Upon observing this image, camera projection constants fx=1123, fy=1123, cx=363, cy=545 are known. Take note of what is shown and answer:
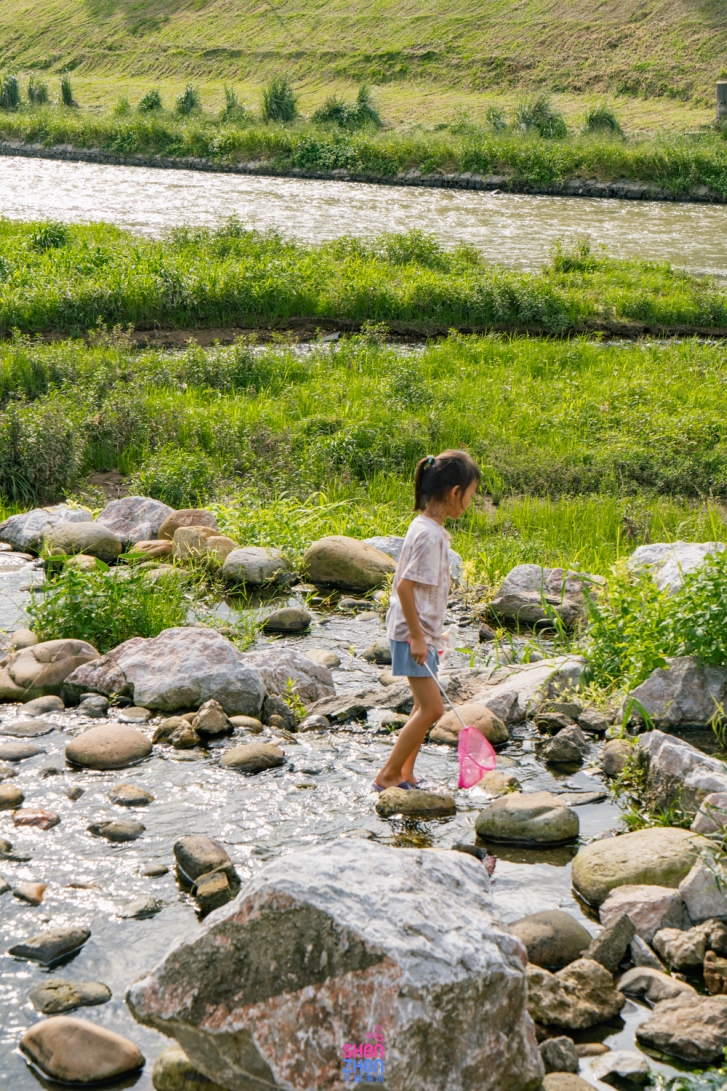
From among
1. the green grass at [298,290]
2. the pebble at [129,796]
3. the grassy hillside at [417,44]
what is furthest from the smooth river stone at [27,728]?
the grassy hillside at [417,44]

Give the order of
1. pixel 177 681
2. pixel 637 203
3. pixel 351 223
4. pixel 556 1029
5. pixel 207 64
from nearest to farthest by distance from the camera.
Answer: pixel 556 1029 < pixel 177 681 < pixel 351 223 < pixel 637 203 < pixel 207 64

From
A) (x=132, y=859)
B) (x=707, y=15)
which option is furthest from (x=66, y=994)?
(x=707, y=15)

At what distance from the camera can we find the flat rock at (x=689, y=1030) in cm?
335

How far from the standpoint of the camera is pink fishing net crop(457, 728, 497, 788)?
4.93 meters

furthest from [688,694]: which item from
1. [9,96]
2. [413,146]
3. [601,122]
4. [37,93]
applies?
[37,93]

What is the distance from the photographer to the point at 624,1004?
362 cm

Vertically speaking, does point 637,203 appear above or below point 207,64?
below

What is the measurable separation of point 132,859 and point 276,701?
5.12 ft

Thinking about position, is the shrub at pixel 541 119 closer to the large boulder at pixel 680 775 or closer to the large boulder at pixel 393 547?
the large boulder at pixel 393 547

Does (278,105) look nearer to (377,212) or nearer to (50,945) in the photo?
(377,212)

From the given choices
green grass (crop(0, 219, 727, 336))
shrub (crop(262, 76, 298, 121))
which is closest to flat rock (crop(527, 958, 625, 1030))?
green grass (crop(0, 219, 727, 336))

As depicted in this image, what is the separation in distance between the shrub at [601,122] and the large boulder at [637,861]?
127 feet

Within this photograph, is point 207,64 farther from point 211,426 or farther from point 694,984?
point 694,984

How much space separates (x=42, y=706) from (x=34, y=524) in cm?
299
